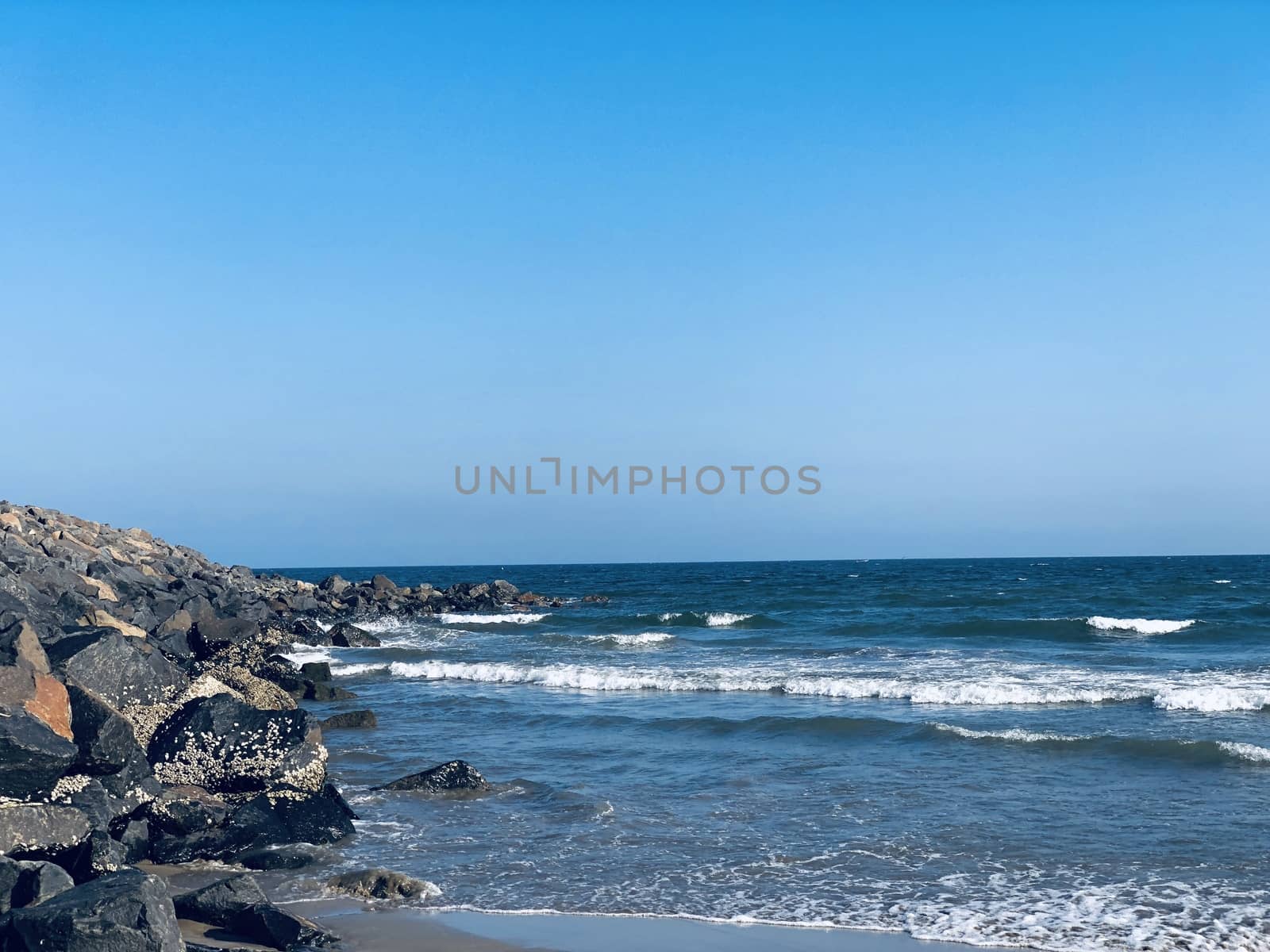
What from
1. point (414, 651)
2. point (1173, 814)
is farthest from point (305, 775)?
point (414, 651)

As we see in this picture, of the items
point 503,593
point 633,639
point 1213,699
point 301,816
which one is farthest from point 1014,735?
point 503,593

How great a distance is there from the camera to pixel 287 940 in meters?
6.73

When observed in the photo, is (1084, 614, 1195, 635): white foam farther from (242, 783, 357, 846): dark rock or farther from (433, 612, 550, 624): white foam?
(242, 783, 357, 846): dark rock

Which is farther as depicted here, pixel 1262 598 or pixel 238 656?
pixel 1262 598

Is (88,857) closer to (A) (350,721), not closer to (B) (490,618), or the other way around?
(A) (350,721)

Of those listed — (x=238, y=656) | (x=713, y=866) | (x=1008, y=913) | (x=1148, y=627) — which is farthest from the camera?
(x=1148, y=627)

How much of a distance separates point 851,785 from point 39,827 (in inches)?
311

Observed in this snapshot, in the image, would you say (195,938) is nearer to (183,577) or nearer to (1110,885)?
(1110,885)

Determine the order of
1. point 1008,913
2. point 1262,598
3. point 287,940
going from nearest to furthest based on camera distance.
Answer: point 287,940 < point 1008,913 < point 1262,598

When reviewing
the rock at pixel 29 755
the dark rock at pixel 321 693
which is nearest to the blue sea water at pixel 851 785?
the dark rock at pixel 321 693

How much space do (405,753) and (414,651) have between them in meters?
14.1

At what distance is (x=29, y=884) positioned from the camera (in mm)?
6375

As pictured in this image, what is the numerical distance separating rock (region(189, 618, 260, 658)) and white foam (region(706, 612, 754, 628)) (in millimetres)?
18465

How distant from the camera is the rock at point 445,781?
11305mm
